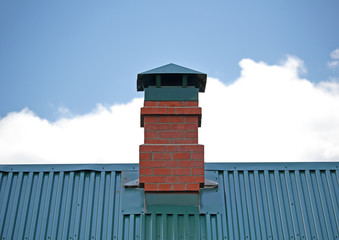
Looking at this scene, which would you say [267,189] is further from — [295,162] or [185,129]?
[185,129]

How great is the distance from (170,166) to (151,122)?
636 millimetres

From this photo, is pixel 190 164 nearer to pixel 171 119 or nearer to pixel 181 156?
pixel 181 156

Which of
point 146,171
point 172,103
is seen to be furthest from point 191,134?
point 146,171

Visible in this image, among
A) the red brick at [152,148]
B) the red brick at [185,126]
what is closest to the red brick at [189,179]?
the red brick at [152,148]

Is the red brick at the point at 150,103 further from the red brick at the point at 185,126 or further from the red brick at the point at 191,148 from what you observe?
the red brick at the point at 191,148

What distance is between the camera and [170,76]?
6055 millimetres

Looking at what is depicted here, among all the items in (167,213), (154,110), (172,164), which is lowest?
(167,213)

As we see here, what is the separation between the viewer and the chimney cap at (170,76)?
236 inches

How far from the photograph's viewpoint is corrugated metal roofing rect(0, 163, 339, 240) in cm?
531

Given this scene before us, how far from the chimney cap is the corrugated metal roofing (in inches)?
43.8

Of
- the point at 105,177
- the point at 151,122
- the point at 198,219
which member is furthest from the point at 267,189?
the point at 105,177

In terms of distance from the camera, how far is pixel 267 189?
18.9 feet

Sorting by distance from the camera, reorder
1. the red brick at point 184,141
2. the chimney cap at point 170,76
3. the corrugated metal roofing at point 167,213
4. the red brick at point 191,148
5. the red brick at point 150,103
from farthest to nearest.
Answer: the chimney cap at point 170,76 → the red brick at point 150,103 → the red brick at point 184,141 → the red brick at point 191,148 → the corrugated metal roofing at point 167,213

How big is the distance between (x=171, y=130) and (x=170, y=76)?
0.79m
